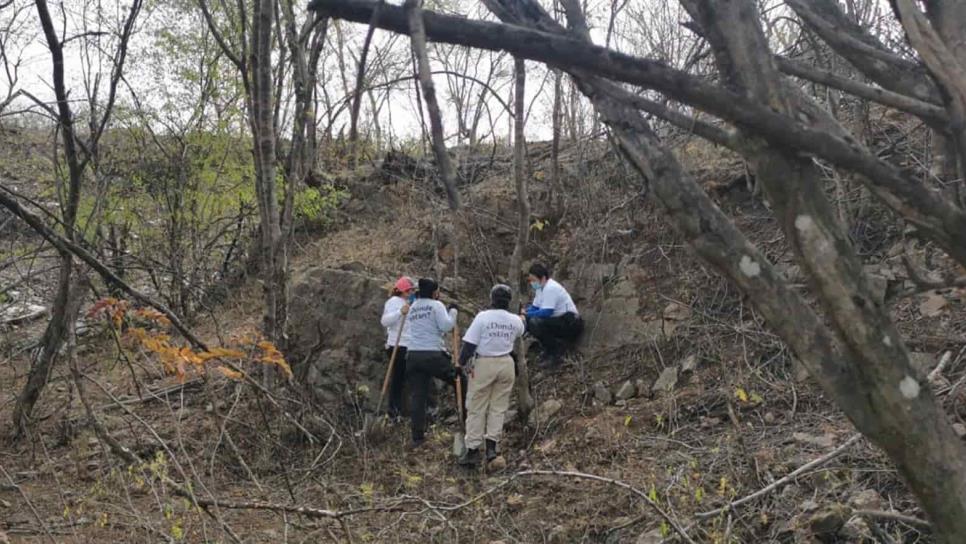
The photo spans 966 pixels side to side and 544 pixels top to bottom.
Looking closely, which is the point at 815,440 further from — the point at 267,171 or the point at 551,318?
the point at 267,171

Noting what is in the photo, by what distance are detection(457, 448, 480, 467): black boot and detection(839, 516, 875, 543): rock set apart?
344cm

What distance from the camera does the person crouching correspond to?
8062 mm

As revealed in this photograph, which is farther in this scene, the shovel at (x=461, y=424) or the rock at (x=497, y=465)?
the shovel at (x=461, y=424)

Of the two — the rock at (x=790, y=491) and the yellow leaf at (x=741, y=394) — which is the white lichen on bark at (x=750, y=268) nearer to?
the rock at (x=790, y=491)

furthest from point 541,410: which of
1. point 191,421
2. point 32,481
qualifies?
point 32,481

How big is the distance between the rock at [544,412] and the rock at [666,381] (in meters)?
0.99

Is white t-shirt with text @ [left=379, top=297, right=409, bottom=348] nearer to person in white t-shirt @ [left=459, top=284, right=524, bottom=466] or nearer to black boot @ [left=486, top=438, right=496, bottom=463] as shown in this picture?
person in white t-shirt @ [left=459, top=284, right=524, bottom=466]

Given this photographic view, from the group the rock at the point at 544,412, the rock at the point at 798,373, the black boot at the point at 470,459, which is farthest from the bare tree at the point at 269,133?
the rock at the point at 798,373

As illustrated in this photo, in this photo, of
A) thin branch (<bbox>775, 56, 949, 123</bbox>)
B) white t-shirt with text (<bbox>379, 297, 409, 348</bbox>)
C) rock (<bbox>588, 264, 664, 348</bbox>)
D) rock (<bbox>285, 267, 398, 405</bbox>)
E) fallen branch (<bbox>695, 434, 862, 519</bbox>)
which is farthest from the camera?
rock (<bbox>285, 267, 398, 405</bbox>)

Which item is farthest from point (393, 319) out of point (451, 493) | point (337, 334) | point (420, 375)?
point (451, 493)

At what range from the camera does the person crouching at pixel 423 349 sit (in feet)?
26.5

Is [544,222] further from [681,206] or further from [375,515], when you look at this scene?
[681,206]

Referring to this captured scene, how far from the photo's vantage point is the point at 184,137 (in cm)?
1240

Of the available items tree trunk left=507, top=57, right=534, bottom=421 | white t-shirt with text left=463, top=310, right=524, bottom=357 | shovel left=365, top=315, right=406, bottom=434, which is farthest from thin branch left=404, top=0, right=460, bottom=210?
shovel left=365, top=315, right=406, bottom=434
